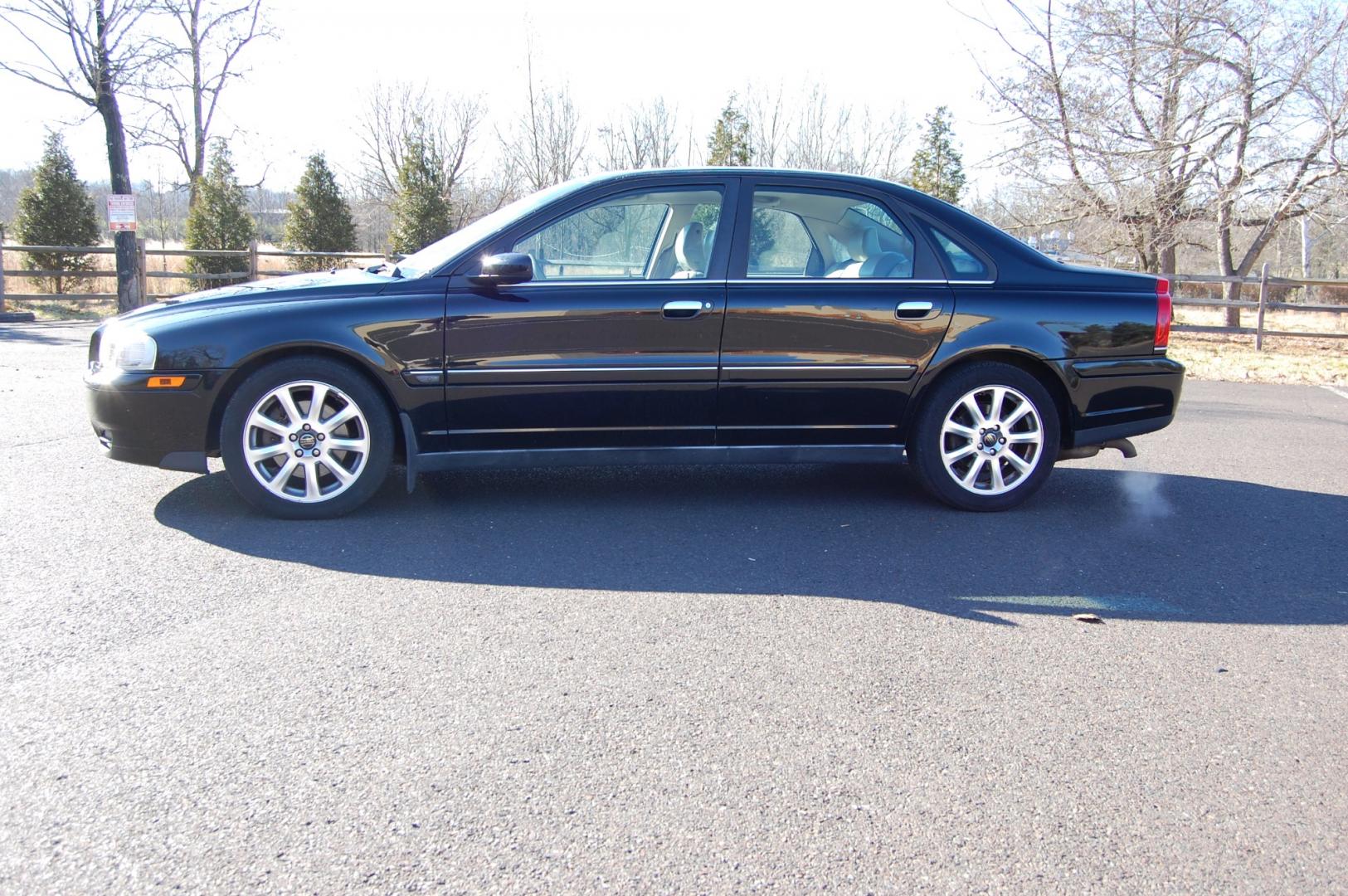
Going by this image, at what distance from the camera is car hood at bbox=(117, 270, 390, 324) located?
4562mm

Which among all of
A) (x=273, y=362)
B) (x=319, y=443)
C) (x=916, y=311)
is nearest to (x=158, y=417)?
(x=273, y=362)

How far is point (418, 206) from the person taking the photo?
27000 mm

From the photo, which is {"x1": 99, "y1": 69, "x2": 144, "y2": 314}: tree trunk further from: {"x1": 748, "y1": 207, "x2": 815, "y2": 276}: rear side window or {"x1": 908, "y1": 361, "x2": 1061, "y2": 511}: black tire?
Result: {"x1": 908, "y1": 361, "x2": 1061, "y2": 511}: black tire

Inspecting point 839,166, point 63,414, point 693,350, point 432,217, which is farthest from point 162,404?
point 839,166

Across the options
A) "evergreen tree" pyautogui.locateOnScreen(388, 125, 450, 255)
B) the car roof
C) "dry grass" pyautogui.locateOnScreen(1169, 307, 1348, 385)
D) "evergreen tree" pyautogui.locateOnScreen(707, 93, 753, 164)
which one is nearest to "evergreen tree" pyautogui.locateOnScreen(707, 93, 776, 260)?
"evergreen tree" pyautogui.locateOnScreen(707, 93, 753, 164)

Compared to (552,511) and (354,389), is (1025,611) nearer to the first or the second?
(552,511)

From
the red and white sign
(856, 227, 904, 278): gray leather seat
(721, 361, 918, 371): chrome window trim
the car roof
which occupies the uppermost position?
the red and white sign

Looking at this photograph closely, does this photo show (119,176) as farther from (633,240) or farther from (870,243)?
(870,243)

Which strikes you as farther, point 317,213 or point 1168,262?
point 317,213

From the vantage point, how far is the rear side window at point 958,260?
493cm

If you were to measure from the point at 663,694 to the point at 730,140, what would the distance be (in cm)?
2447

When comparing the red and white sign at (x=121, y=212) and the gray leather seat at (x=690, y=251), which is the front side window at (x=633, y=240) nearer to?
the gray leather seat at (x=690, y=251)

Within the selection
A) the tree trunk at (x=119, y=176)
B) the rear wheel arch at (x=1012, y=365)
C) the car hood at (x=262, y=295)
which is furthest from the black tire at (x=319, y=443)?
the tree trunk at (x=119, y=176)

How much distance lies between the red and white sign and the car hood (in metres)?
12.9
